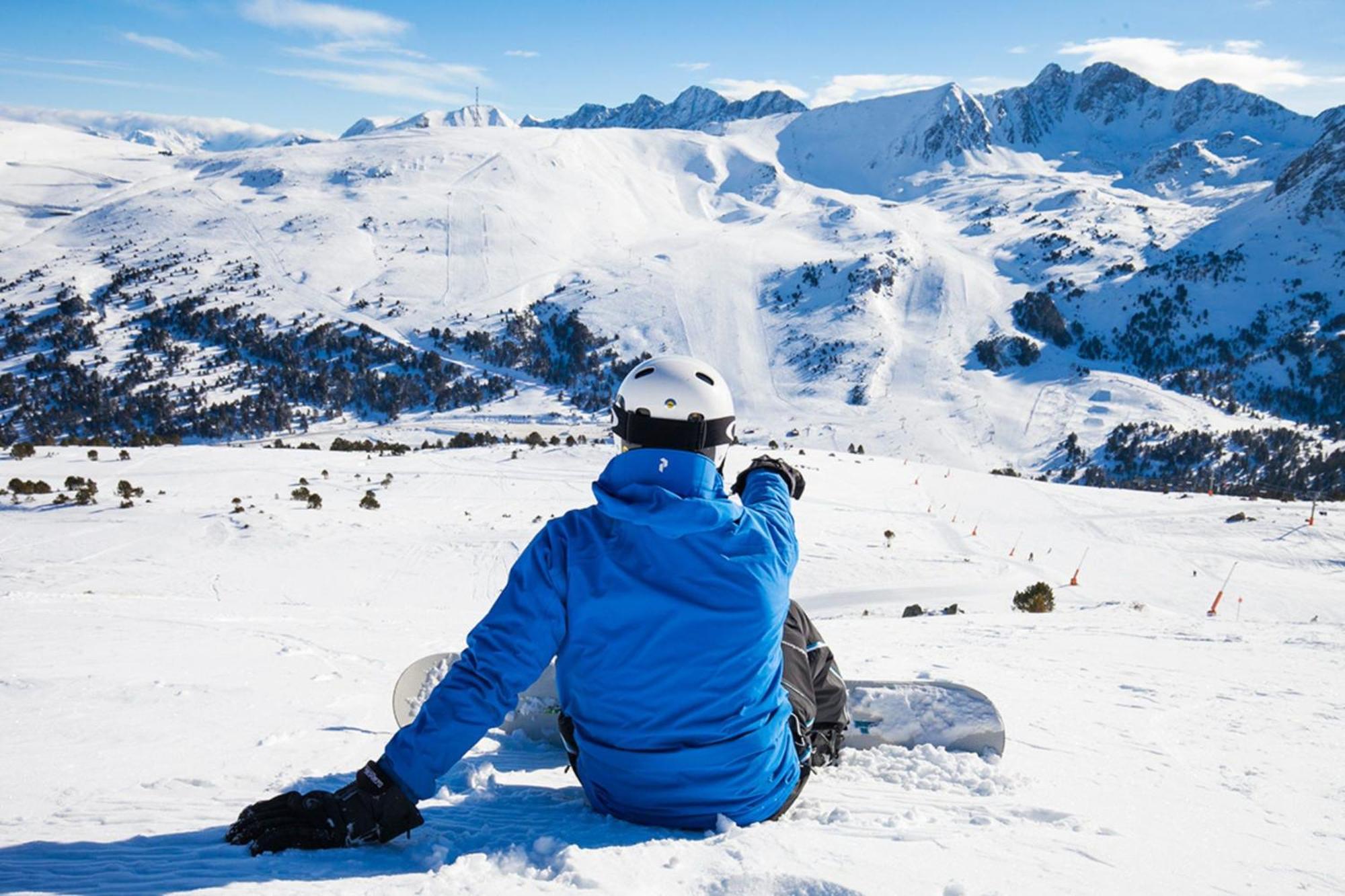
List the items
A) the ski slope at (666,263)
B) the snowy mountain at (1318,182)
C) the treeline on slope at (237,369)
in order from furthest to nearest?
1. the snowy mountain at (1318,182)
2. the ski slope at (666,263)
3. the treeline on slope at (237,369)

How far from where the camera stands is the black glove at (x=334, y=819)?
9.48ft

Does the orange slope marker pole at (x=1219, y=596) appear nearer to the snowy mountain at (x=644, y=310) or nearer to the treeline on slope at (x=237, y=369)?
the snowy mountain at (x=644, y=310)

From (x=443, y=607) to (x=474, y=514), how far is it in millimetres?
8693

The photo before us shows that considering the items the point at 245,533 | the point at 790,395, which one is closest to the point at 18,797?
the point at 245,533

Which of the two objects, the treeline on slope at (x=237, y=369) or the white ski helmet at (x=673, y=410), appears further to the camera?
the treeline on slope at (x=237, y=369)

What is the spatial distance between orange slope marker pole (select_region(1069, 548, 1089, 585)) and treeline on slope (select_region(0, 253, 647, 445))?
246ft

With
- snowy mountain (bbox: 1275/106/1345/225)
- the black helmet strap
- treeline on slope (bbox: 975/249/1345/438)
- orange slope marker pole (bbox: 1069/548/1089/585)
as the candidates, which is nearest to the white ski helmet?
the black helmet strap

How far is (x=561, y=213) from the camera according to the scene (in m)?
151

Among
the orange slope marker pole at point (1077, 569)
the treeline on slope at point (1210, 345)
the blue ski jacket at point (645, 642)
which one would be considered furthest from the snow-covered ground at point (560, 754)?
the treeline on slope at point (1210, 345)

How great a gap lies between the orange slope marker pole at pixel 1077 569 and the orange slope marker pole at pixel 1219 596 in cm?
327

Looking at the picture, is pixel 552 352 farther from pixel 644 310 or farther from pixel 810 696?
pixel 810 696

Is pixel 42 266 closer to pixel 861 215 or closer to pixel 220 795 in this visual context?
pixel 861 215

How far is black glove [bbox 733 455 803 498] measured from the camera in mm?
4012

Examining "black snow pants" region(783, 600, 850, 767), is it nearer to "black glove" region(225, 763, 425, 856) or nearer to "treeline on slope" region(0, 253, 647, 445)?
"black glove" region(225, 763, 425, 856)
